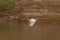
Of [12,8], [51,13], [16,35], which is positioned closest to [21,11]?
[12,8]

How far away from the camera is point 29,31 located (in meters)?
6.78

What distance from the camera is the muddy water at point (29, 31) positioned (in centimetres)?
635

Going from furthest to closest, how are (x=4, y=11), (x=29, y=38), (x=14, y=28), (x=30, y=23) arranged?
(x=4, y=11) → (x=30, y=23) → (x=14, y=28) → (x=29, y=38)

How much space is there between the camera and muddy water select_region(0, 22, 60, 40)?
6.35 meters

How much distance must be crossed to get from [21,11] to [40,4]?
664mm

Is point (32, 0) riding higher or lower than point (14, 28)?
higher

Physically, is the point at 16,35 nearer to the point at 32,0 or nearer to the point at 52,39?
the point at 52,39

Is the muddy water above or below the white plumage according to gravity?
below

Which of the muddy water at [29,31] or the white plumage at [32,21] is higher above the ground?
the white plumage at [32,21]

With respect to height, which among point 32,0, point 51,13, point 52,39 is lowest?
point 52,39

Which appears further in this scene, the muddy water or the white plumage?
the white plumage

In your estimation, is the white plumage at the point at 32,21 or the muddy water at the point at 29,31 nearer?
the muddy water at the point at 29,31

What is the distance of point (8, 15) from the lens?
8.28 meters

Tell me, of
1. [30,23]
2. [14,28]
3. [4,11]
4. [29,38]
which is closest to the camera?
[29,38]
